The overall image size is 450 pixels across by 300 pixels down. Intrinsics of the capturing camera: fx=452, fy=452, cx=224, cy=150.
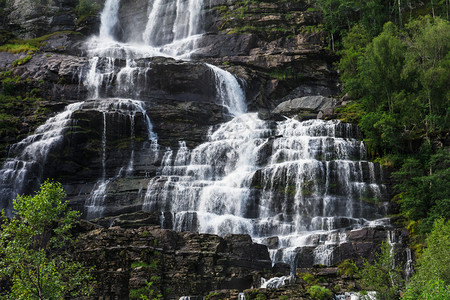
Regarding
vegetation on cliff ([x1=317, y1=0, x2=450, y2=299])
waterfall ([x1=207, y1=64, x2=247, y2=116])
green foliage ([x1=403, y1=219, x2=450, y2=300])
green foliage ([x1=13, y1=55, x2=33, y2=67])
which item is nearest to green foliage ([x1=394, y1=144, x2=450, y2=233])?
vegetation on cliff ([x1=317, y1=0, x2=450, y2=299])

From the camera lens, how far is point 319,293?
75.7ft

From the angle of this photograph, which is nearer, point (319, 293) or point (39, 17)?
point (319, 293)

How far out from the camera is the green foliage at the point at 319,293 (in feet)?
75.3

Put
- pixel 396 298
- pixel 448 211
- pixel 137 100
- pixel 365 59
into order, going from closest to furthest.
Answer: pixel 396 298
pixel 448 211
pixel 365 59
pixel 137 100

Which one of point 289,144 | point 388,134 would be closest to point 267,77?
point 289,144

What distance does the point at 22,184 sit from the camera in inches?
1706

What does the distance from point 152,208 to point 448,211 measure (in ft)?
75.8

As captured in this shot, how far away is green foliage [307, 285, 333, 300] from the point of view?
22.9m

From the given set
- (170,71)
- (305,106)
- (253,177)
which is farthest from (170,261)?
(170,71)

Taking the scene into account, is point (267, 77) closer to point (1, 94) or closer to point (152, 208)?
point (152, 208)

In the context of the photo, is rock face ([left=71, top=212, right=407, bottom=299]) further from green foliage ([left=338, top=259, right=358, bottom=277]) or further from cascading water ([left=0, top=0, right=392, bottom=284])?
cascading water ([left=0, top=0, right=392, bottom=284])

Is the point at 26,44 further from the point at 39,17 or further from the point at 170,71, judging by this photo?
the point at 170,71

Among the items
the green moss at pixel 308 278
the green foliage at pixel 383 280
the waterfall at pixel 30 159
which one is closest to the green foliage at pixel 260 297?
the green moss at pixel 308 278

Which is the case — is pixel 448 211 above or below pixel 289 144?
below
